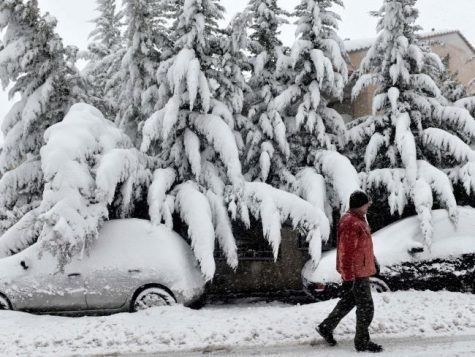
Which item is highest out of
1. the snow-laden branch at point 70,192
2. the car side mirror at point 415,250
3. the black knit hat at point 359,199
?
the snow-laden branch at point 70,192

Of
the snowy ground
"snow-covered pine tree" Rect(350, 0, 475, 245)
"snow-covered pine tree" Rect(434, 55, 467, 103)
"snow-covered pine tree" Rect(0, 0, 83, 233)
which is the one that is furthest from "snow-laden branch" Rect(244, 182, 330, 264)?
"snow-covered pine tree" Rect(434, 55, 467, 103)

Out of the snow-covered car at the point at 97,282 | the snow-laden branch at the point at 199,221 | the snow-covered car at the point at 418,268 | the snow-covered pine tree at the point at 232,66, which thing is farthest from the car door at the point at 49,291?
the snow-covered pine tree at the point at 232,66

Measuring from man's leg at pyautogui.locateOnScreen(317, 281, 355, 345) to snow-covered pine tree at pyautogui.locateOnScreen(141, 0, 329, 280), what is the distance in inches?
118

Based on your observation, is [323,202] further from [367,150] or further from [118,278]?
A: [118,278]

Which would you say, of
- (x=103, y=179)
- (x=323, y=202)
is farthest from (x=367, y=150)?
(x=103, y=179)

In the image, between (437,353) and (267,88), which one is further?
(267,88)

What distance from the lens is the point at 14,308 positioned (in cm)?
754

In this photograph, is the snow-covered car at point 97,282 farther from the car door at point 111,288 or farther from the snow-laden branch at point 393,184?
the snow-laden branch at point 393,184

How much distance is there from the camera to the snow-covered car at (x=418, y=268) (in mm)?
8031

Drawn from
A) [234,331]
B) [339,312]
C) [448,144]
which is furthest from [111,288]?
[448,144]

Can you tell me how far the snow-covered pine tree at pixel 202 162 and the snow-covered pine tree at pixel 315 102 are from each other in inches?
72.5

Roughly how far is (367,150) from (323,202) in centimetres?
198

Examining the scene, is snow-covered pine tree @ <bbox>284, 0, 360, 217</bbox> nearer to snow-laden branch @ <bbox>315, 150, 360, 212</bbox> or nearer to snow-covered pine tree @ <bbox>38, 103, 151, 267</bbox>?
snow-laden branch @ <bbox>315, 150, 360, 212</bbox>

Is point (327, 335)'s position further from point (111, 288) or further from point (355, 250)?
point (111, 288)
